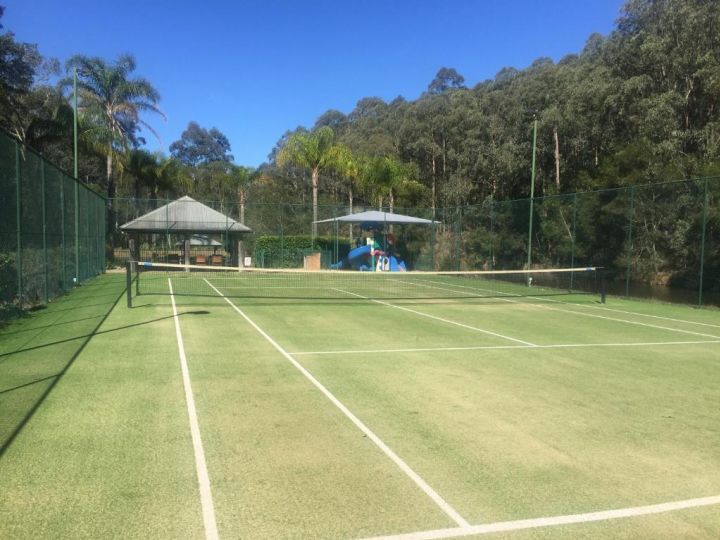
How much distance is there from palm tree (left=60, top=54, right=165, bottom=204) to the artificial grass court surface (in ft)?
97.0

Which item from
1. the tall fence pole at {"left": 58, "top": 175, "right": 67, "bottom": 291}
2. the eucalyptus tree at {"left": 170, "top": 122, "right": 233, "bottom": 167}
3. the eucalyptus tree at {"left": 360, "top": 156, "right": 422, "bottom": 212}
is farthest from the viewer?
the eucalyptus tree at {"left": 170, "top": 122, "right": 233, "bottom": 167}

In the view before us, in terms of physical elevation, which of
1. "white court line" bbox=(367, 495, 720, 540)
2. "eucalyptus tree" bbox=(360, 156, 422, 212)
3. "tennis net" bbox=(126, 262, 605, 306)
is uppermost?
"eucalyptus tree" bbox=(360, 156, 422, 212)

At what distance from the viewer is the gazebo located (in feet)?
98.2

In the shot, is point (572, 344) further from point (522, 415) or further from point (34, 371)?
point (34, 371)

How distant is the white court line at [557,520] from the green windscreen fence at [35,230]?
381 inches

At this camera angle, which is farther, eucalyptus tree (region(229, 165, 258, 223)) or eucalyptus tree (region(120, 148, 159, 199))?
eucalyptus tree (region(229, 165, 258, 223))

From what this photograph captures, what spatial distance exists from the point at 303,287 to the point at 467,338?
11.8 m

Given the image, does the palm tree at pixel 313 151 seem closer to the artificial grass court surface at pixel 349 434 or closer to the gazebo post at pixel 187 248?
the gazebo post at pixel 187 248

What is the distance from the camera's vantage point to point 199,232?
1200 inches

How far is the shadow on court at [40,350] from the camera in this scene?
5699mm

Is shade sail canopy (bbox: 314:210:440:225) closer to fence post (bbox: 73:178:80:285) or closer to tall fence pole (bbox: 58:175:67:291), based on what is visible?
fence post (bbox: 73:178:80:285)

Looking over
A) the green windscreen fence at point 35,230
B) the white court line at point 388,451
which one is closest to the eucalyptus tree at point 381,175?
the green windscreen fence at point 35,230

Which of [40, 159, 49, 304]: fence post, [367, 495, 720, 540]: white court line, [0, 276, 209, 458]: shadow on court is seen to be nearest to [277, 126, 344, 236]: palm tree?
[40, 159, 49, 304]: fence post

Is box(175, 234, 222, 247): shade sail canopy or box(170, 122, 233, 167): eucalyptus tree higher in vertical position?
box(170, 122, 233, 167): eucalyptus tree
